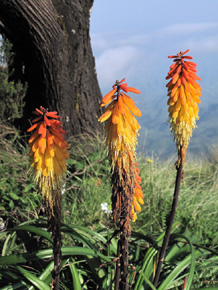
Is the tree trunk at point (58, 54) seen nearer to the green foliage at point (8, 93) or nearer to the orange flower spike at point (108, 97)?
the green foliage at point (8, 93)

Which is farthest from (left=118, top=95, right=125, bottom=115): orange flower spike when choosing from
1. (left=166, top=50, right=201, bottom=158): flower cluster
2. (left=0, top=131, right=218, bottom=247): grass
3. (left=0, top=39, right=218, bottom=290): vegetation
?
(left=0, top=131, right=218, bottom=247): grass

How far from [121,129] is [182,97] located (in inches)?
24.0

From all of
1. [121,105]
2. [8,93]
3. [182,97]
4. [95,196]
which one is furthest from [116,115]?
[8,93]

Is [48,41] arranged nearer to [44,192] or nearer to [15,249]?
[15,249]

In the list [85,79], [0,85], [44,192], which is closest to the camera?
[44,192]

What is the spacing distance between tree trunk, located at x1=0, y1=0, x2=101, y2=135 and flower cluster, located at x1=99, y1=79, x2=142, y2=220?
147 inches

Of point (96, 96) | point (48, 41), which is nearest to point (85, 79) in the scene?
point (96, 96)

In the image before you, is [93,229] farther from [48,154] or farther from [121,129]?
[121,129]

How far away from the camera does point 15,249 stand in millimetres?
3639

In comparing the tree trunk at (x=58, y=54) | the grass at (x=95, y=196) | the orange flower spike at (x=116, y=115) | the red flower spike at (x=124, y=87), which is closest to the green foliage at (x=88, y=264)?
the grass at (x=95, y=196)

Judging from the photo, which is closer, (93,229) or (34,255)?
(34,255)

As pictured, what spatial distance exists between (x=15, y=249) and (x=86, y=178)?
1459 millimetres

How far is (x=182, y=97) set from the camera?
2.21 metres

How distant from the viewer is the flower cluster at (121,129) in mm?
1772
